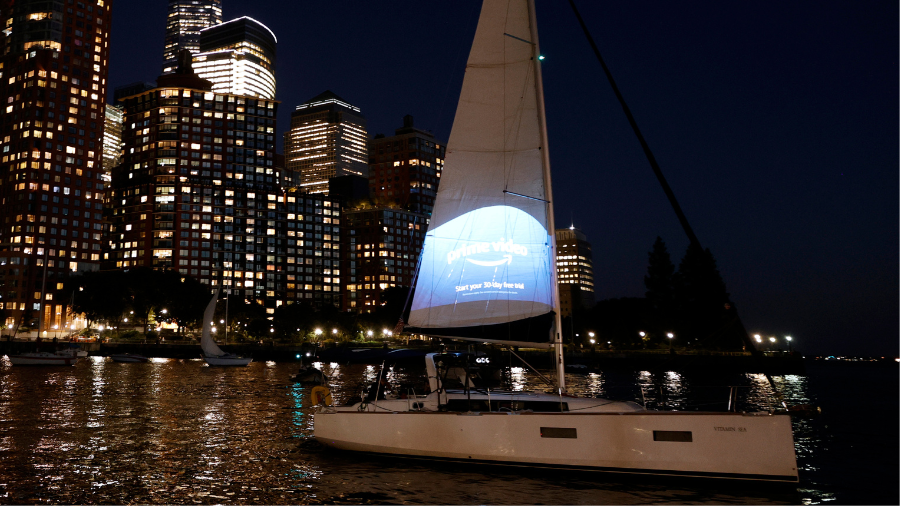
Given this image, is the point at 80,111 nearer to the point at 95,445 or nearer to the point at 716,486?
the point at 95,445

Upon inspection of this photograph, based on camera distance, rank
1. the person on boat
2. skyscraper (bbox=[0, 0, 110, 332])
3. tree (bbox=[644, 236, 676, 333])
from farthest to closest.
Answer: skyscraper (bbox=[0, 0, 110, 332]), tree (bbox=[644, 236, 676, 333]), the person on boat

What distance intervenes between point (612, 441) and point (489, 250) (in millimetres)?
6256

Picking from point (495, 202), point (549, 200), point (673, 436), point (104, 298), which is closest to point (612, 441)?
point (673, 436)

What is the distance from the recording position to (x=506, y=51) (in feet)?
62.5

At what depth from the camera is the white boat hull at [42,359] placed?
78500 millimetres

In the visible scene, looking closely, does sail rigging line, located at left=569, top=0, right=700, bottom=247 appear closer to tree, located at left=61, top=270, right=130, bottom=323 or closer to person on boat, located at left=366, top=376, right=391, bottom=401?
person on boat, located at left=366, top=376, right=391, bottom=401

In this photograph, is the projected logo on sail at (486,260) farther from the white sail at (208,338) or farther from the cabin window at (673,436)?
the white sail at (208,338)

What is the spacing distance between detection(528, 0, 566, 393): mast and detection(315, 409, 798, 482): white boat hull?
1.74 meters

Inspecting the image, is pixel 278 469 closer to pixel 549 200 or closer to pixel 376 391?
pixel 376 391

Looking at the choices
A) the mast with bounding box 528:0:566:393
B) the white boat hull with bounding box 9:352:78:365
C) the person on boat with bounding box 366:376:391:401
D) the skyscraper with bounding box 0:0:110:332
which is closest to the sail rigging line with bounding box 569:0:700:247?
the mast with bounding box 528:0:566:393

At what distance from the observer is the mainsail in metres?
18.3

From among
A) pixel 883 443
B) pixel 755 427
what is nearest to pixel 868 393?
pixel 883 443

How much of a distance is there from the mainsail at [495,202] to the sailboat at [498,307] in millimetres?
31

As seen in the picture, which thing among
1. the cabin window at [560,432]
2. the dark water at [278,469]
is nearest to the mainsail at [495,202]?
the cabin window at [560,432]
